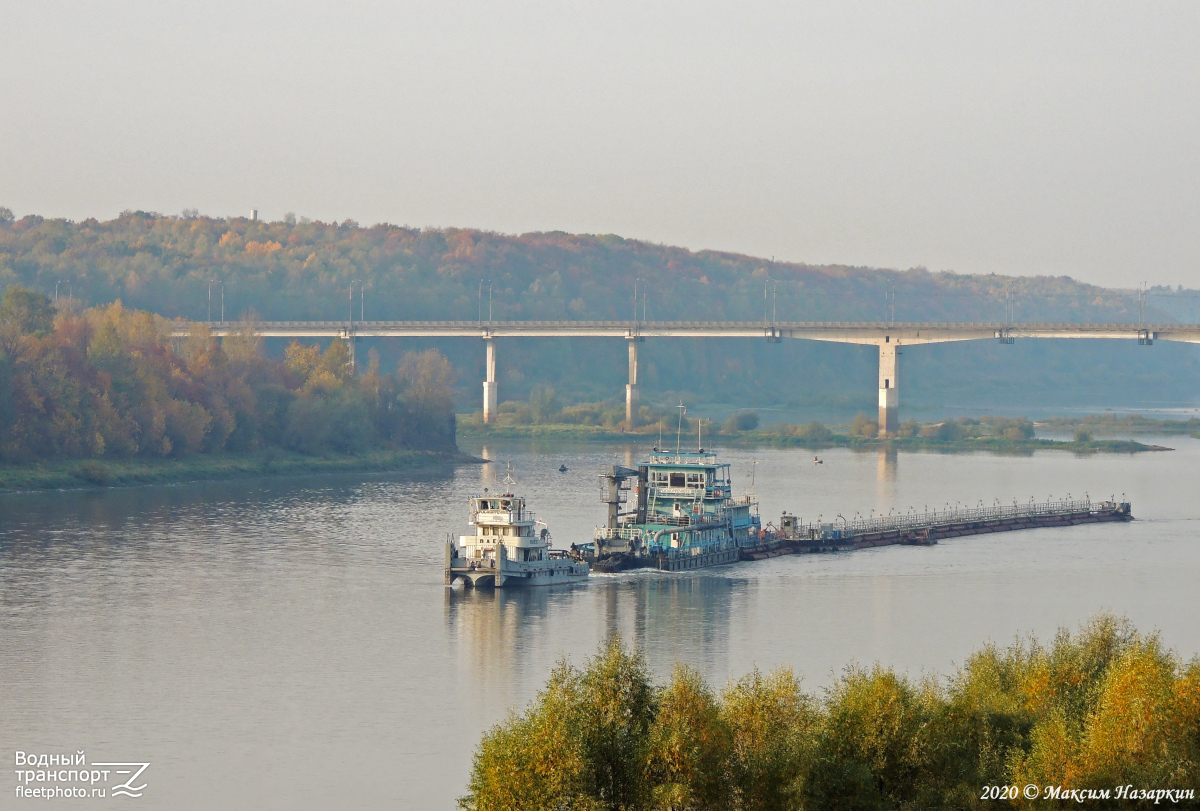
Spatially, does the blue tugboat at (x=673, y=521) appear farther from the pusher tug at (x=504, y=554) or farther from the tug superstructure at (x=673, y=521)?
the pusher tug at (x=504, y=554)

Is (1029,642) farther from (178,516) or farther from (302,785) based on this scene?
(178,516)

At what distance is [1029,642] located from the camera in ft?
145

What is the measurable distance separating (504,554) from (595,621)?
6.57 metres

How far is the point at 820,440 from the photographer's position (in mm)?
132250

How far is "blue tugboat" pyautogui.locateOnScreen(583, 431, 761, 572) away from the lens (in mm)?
58969

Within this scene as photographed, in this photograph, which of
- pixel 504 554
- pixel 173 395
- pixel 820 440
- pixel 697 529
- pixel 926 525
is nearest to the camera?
pixel 504 554

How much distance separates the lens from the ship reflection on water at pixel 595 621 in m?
42.3

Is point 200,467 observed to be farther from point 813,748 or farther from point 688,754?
point 813,748

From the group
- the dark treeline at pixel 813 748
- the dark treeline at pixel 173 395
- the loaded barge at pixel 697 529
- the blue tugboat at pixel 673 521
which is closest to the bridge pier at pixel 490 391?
the dark treeline at pixel 173 395

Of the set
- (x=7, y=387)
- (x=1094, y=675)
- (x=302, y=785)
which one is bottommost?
(x=302, y=785)

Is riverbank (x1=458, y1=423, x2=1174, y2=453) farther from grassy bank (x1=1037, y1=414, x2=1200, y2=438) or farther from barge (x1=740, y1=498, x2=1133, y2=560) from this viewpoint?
barge (x1=740, y1=498, x2=1133, y2=560)

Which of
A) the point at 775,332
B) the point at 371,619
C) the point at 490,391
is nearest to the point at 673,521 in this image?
the point at 371,619

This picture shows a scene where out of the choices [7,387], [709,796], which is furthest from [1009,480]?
[709,796]

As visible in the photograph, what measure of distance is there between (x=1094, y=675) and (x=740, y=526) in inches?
1396
